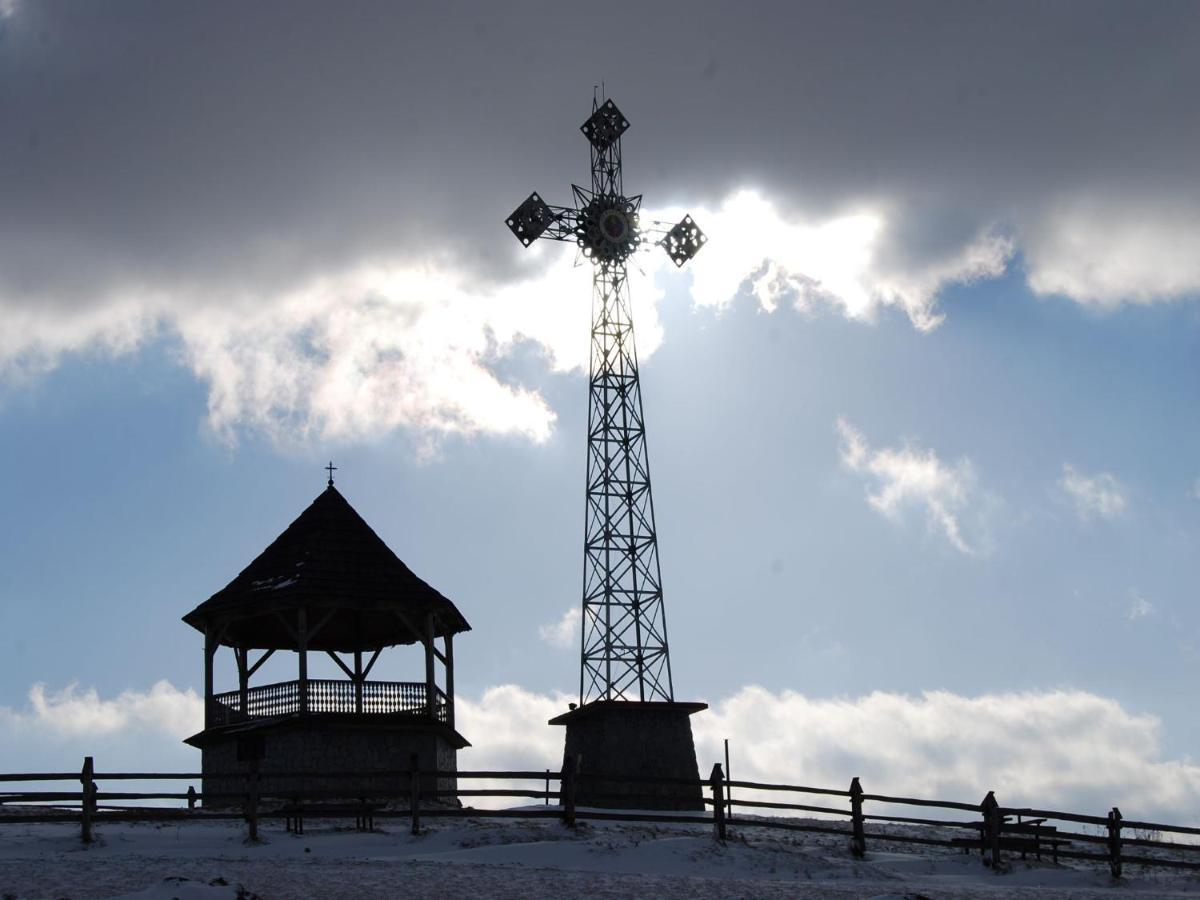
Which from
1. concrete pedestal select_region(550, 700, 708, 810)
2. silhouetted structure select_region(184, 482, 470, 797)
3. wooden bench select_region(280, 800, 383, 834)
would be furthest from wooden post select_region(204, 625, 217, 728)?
wooden bench select_region(280, 800, 383, 834)

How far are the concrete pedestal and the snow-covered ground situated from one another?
7717mm

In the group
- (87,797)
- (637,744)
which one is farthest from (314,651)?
(87,797)

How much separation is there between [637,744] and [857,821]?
1187cm

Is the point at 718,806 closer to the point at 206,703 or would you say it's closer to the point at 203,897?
the point at 203,897

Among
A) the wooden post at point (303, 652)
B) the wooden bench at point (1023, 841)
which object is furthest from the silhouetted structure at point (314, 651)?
the wooden bench at point (1023, 841)

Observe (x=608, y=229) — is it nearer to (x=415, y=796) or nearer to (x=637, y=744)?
(x=637, y=744)

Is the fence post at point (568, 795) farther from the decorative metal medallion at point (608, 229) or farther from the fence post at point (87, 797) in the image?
the decorative metal medallion at point (608, 229)

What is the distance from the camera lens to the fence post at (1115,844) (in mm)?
33219

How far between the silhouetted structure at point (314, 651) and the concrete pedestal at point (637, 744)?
10.9ft

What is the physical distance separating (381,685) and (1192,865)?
1948 cm

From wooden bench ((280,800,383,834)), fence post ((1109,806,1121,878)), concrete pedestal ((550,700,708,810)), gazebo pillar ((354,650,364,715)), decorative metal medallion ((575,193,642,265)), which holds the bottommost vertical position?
fence post ((1109,806,1121,878))

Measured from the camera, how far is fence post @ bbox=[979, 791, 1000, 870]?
33281mm

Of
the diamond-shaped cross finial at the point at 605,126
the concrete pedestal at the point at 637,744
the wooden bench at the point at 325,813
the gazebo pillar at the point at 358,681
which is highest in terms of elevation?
the diamond-shaped cross finial at the point at 605,126

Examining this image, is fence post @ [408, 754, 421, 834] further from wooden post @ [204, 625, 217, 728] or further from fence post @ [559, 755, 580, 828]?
wooden post @ [204, 625, 217, 728]
